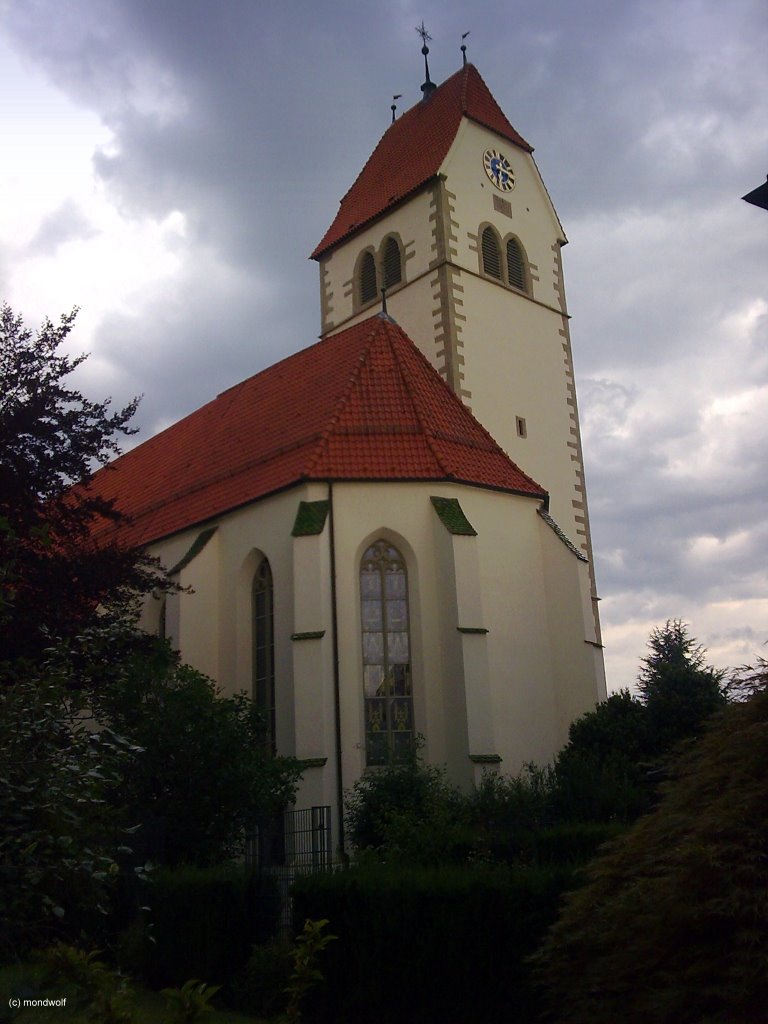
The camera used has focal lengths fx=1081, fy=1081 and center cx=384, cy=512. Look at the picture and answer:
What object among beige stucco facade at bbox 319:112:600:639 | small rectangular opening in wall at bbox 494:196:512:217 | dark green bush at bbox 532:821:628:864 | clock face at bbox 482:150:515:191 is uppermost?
clock face at bbox 482:150:515:191

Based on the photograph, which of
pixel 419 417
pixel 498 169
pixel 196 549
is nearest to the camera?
pixel 419 417

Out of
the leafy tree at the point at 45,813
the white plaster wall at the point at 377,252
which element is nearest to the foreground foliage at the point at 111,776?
the leafy tree at the point at 45,813

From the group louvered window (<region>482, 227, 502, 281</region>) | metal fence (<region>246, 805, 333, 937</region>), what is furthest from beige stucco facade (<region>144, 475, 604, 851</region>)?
louvered window (<region>482, 227, 502, 281</region>)

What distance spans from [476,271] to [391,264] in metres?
2.76

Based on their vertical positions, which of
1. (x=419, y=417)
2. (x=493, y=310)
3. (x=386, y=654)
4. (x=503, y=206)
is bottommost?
(x=386, y=654)

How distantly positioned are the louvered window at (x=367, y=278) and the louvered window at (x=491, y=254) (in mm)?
3200

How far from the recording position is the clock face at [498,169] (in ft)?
97.8

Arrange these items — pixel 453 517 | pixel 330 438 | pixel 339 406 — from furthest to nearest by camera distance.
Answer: pixel 339 406, pixel 330 438, pixel 453 517

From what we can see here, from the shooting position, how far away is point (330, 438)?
20047 millimetres

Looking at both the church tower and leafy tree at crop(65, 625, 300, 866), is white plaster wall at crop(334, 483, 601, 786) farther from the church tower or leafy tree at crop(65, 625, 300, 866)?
the church tower

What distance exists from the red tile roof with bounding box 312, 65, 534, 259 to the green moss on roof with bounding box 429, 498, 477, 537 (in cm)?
1251

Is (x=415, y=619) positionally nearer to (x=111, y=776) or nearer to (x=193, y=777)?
(x=193, y=777)

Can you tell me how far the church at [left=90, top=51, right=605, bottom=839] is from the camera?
59.1ft

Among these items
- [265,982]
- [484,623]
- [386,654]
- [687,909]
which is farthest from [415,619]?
[687,909]
